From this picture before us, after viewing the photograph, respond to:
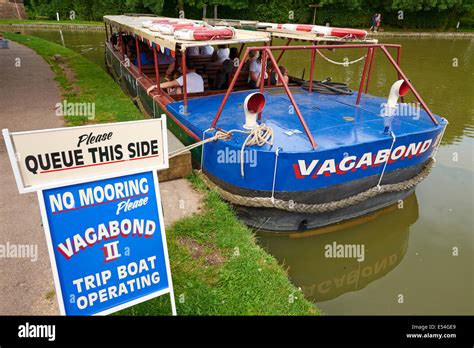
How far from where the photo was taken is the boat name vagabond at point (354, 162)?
14.9 ft

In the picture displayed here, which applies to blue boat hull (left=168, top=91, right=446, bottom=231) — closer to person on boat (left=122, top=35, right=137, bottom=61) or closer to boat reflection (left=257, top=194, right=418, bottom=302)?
boat reflection (left=257, top=194, right=418, bottom=302)

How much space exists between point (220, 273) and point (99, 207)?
5.72ft

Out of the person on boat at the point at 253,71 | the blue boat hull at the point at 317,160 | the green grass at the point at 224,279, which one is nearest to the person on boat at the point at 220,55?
the person on boat at the point at 253,71

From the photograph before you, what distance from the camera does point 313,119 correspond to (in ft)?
18.5

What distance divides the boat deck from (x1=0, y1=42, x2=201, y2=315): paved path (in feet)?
3.76

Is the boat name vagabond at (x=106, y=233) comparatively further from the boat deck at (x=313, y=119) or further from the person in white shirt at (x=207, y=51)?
the person in white shirt at (x=207, y=51)

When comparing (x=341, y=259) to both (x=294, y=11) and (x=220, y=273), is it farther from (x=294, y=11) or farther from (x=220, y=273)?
(x=294, y=11)

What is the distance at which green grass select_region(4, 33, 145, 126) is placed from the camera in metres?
7.82

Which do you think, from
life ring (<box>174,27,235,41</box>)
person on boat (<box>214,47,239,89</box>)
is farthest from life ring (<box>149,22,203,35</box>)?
person on boat (<box>214,47,239,89</box>)

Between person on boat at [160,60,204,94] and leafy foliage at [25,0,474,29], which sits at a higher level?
leafy foliage at [25,0,474,29]

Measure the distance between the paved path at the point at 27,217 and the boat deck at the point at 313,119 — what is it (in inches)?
45.1

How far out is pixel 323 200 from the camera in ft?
16.1

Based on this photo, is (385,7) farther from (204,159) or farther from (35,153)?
(35,153)
